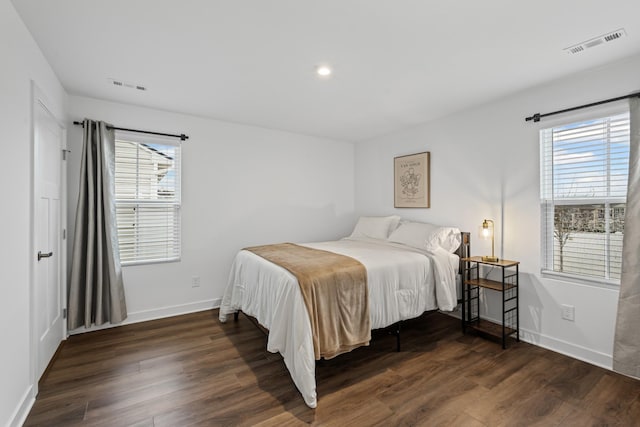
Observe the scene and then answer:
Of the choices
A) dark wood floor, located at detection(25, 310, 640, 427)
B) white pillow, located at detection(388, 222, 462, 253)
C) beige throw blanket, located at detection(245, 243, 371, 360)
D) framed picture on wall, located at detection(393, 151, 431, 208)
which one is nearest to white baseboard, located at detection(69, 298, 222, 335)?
dark wood floor, located at detection(25, 310, 640, 427)

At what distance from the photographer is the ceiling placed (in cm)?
176

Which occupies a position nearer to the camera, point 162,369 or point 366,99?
point 162,369

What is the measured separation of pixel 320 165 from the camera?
4852mm

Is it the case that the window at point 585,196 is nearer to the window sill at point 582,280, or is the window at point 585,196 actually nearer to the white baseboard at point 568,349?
the window sill at point 582,280

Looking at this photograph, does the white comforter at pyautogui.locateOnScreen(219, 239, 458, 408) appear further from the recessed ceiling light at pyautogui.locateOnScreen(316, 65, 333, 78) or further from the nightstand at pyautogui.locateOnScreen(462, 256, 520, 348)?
the recessed ceiling light at pyautogui.locateOnScreen(316, 65, 333, 78)

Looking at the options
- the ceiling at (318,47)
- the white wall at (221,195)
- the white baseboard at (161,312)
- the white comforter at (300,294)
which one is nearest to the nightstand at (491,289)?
the white comforter at (300,294)

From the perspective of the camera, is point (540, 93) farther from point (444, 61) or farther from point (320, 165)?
point (320, 165)

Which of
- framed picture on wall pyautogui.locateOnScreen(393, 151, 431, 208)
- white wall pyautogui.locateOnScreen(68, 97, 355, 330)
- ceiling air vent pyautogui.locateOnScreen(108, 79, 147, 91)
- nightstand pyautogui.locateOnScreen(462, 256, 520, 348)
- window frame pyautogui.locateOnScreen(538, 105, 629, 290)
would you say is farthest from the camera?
framed picture on wall pyautogui.locateOnScreen(393, 151, 431, 208)

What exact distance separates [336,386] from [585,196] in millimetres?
2667

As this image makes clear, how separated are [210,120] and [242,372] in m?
3.02

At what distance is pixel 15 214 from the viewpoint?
5.88 ft

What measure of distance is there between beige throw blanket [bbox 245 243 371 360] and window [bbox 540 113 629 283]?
74.8 inches

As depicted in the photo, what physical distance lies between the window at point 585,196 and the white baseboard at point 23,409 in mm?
4170

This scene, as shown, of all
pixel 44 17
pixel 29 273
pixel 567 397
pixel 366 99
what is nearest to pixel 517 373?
pixel 567 397
